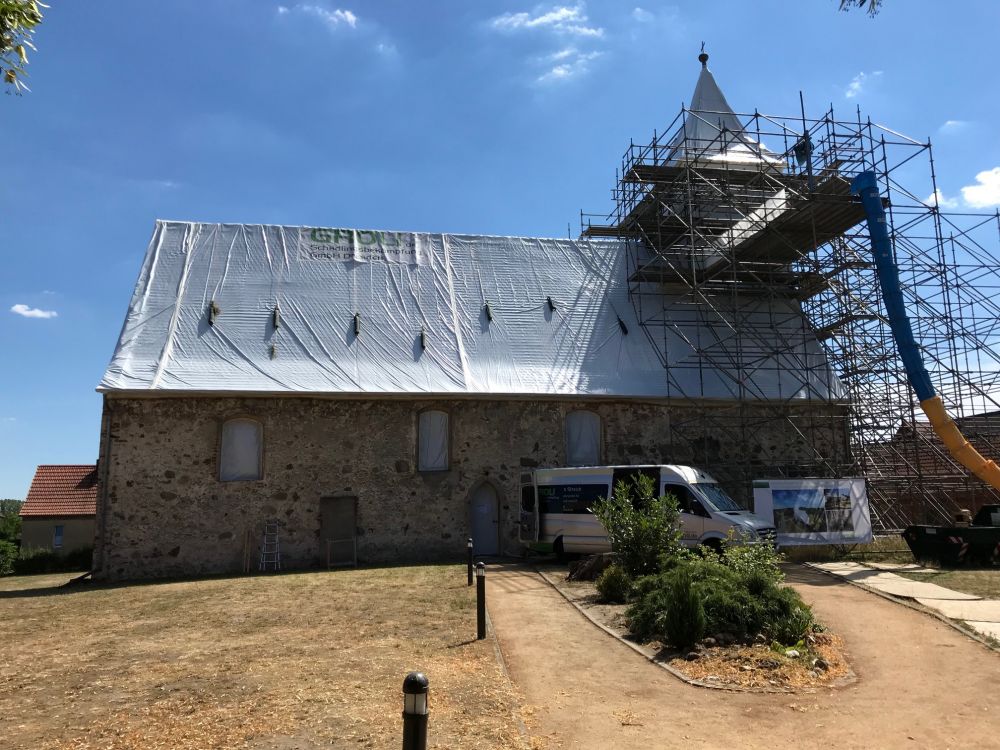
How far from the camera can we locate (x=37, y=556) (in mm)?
21812

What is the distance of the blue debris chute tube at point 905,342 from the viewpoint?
1645 cm

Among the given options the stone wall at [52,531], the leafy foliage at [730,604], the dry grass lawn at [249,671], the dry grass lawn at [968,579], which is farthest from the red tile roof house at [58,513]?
the dry grass lawn at [968,579]

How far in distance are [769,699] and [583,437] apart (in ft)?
46.0

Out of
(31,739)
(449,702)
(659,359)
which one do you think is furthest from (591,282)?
(31,739)

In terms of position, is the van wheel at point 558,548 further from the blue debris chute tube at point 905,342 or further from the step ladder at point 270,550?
the blue debris chute tube at point 905,342

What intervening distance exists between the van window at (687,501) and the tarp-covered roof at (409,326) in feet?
16.3

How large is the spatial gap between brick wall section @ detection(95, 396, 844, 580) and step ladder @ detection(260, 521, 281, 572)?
0.20 meters

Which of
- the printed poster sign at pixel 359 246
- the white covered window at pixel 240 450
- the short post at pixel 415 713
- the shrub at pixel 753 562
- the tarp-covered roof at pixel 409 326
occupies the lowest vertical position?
the short post at pixel 415 713

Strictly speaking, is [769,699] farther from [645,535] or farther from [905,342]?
[905,342]

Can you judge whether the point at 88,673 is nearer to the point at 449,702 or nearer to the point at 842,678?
the point at 449,702

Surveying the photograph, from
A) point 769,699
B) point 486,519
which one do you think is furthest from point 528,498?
point 769,699

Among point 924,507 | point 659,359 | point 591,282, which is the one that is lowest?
point 924,507

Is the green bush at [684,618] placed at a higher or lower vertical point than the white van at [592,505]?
lower

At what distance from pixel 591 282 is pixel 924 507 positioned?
11.3m
